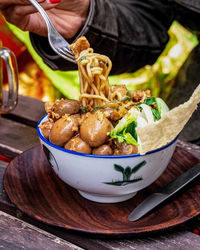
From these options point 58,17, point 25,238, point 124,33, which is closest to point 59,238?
point 25,238

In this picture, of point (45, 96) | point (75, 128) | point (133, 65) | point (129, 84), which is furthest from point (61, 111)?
point (45, 96)

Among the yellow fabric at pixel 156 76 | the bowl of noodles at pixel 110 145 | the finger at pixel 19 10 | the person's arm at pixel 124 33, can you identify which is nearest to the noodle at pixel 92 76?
the bowl of noodles at pixel 110 145

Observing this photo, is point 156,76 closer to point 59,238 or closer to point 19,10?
point 19,10

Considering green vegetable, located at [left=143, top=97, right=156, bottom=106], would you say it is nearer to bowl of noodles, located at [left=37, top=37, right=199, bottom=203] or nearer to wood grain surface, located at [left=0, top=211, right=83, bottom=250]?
bowl of noodles, located at [left=37, top=37, right=199, bottom=203]

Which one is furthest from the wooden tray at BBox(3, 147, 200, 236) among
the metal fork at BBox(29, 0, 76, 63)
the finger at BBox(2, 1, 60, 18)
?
the finger at BBox(2, 1, 60, 18)

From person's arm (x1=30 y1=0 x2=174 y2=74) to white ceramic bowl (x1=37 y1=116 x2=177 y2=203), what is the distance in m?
0.81

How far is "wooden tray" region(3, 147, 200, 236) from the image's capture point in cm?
75

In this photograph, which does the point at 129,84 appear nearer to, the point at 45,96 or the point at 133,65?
the point at 133,65

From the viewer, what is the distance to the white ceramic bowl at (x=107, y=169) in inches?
30.0

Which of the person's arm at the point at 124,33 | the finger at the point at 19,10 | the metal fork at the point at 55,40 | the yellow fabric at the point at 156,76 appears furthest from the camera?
the yellow fabric at the point at 156,76

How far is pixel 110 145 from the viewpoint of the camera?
0.81m

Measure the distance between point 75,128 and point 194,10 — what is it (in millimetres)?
1180

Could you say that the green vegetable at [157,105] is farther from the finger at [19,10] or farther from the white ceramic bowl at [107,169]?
the finger at [19,10]

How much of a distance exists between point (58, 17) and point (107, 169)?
36.6 inches
